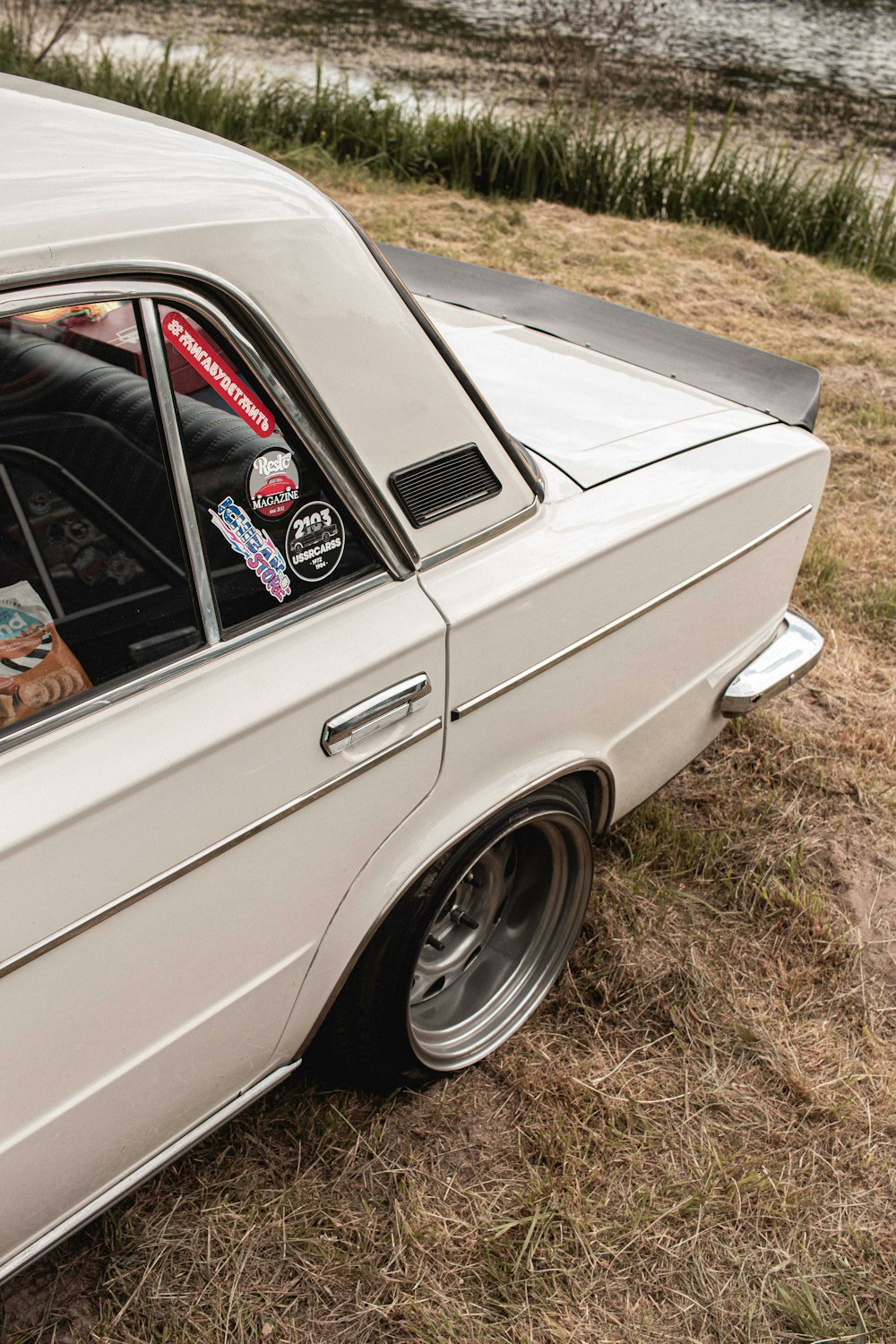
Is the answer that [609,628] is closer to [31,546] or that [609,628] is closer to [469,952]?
[469,952]

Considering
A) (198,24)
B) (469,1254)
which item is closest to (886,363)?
(469,1254)

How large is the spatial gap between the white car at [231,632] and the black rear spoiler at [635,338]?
64 centimetres

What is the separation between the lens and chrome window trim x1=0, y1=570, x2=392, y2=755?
124 cm

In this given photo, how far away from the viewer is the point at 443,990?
85.2 inches

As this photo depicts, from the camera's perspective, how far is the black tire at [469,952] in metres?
1.76

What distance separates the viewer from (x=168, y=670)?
1.33 meters

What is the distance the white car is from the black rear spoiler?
64 cm

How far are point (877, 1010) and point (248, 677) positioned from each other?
1.76m

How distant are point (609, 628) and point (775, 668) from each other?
2.46ft

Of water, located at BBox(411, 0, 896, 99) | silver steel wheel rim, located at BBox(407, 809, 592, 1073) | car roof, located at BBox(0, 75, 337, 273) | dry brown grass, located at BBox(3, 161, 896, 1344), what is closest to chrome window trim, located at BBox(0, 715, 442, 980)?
silver steel wheel rim, located at BBox(407, 809, 592, 1073)

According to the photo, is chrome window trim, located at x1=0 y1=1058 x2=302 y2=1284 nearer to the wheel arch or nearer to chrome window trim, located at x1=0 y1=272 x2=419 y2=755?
the wheel arch

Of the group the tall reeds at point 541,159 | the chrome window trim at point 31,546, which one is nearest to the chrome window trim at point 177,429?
the chrome window trim at point 31,546

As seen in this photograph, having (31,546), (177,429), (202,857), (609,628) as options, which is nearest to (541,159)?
(609,628)

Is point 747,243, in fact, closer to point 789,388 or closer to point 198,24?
point 789,388
